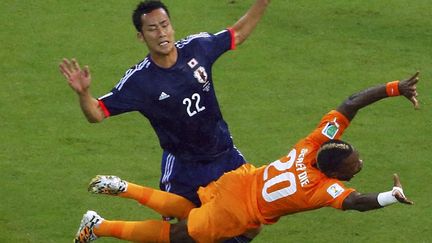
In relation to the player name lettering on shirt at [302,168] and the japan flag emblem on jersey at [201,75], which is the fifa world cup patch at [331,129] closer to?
the player name lettering on shirt at [302,168]

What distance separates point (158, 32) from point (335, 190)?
209 centimetres

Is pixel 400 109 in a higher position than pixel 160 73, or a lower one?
lower

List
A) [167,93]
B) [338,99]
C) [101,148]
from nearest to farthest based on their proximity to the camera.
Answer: [167,93], [101,148], [338,99]

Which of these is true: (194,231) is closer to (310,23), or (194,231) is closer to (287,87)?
(287,87)

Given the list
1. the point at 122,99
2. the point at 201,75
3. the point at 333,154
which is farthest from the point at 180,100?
the point at 333,154

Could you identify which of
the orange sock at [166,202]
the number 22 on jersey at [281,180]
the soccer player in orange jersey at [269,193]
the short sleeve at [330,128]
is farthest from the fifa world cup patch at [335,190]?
the orange sock at [166,202]

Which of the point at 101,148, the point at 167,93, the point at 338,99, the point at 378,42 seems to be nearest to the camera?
the point at 167,93

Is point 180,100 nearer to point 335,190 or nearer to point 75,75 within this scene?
point 75,75

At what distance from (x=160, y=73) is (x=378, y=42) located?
5.94 m

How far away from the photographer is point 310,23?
16.9 metres

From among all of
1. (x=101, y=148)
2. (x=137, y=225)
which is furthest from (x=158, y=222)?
(x=101, y=148)

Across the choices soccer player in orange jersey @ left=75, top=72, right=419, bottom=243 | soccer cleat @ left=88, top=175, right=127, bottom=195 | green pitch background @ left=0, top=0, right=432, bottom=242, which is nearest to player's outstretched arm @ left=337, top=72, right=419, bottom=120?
soccer player in orange jersey @ left=75, top=72, right=419, bottom=243

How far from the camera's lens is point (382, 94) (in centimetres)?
1088

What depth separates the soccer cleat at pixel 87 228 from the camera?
11.6 meters
